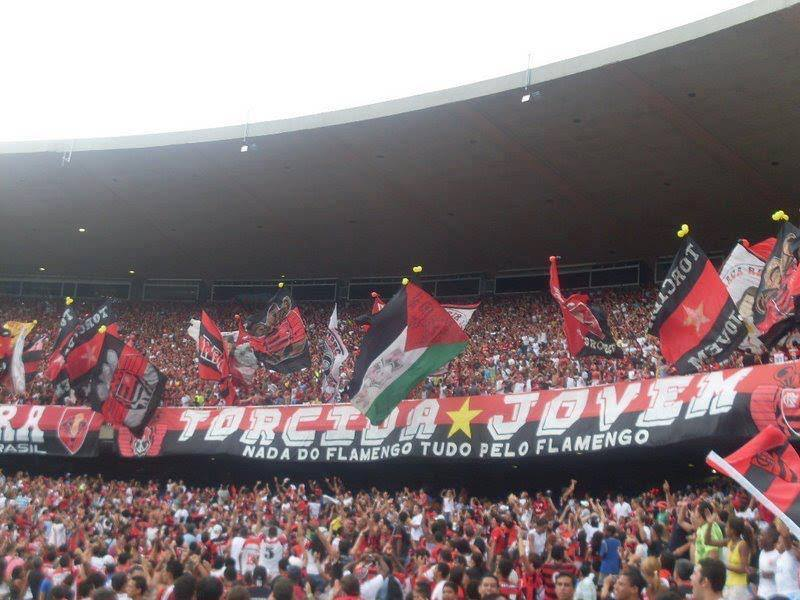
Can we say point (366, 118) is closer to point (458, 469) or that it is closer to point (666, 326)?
point (458, 469)

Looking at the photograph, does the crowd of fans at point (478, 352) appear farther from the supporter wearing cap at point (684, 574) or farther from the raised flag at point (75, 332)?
the supporter wearing cap at point (684, 574)

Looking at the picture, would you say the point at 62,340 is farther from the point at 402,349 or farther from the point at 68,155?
the point at 402,349

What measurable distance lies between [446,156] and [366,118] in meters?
2.56

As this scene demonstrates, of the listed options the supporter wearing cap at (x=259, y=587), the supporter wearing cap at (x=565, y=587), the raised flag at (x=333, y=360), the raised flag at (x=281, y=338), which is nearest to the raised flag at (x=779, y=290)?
the supporter wearing cap at (x=565, y=587)

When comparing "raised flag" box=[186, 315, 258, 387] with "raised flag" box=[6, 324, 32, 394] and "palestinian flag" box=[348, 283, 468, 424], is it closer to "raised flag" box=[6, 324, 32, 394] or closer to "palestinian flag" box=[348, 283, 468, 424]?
"raised flag" box=[6, 324, 32, 394]

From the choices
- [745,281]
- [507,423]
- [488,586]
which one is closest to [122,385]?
[507,423]

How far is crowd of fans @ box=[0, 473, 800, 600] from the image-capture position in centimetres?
735

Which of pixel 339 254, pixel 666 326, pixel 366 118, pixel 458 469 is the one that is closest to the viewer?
pixel 666 326

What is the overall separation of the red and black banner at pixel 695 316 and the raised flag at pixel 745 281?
1662mm

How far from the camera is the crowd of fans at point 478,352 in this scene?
2183 centimetres

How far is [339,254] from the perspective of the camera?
111 ft

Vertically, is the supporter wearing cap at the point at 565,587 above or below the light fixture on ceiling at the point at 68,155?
below

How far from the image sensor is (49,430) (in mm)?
26594

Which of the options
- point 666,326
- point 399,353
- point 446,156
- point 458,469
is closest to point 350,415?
point 458,469
